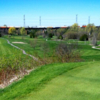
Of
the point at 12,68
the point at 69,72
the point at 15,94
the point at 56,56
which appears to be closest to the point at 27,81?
Result: the point at 15,94

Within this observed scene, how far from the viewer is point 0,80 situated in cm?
858

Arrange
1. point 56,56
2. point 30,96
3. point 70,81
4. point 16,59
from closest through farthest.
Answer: point 30,96
point 70,81
point 16,59
point 56,56

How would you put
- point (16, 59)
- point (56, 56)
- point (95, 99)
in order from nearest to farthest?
1. point (95, 99)
2. point (16, 59)
3. point (56, 56)

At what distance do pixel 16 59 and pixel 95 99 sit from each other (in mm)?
6717

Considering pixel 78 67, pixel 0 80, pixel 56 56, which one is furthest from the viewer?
pixel 56 56

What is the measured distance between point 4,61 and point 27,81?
11.7ft

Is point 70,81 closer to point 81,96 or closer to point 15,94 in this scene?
point 81,96

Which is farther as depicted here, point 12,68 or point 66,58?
point 66,58

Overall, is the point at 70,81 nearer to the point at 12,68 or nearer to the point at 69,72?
the point at 69,72

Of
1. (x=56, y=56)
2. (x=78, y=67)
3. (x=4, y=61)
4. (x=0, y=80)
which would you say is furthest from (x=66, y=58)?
(x=0, y=80)

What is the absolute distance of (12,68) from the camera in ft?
33.1

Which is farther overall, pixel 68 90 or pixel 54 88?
pixel 54 88

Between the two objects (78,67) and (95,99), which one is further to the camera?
(78,67)

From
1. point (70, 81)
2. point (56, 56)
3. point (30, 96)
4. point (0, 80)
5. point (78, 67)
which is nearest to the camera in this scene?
point (30, 96)
